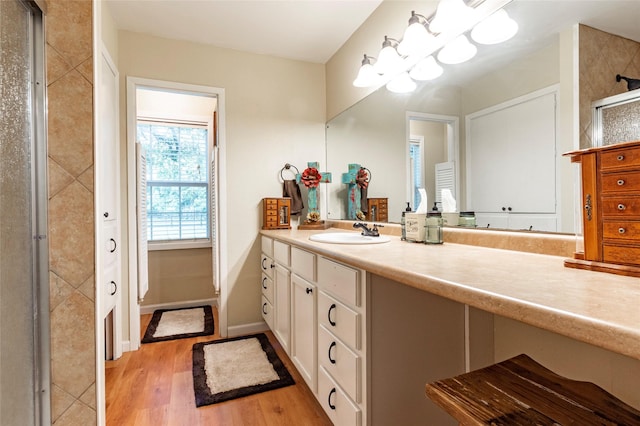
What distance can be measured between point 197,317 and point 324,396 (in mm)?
2028

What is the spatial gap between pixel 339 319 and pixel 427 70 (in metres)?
1.39

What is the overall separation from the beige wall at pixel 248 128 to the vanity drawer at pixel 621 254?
2.33 meters

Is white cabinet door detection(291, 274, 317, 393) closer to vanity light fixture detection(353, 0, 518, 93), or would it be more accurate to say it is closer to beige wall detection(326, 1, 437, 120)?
vanity light fixture detection(353, 0, 518, 93)

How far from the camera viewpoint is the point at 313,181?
8.92ft

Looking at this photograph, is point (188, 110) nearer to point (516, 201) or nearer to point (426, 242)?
point (426, 242)

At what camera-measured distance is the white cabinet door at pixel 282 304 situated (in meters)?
2.00

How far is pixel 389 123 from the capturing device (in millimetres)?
2141

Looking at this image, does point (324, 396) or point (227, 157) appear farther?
point (227, 157)

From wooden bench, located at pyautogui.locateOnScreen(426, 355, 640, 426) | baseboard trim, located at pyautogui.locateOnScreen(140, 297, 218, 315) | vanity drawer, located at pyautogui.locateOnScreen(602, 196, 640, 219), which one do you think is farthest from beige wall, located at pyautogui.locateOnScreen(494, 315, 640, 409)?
baseboard trim, located at pyautogui.locateOnScreen(140, 297, 218, 315)

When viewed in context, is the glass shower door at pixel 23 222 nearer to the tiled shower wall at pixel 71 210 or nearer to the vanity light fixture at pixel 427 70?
the tiled shower wall at pixel 71 210

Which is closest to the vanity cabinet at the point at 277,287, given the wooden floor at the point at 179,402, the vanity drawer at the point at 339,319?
the wooden floor at the point at 179,402

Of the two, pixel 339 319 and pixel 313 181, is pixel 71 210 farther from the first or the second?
pixel 313 181

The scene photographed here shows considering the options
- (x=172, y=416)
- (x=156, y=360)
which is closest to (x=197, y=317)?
(x=156, y=360)

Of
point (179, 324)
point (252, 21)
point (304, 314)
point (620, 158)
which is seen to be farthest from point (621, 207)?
point (179, 324)
